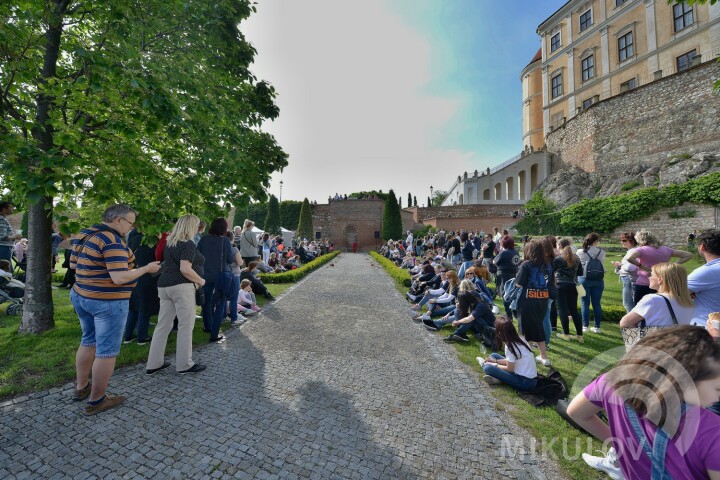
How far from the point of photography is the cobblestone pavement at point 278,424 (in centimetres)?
253

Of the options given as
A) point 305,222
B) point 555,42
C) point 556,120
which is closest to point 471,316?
point 305,222

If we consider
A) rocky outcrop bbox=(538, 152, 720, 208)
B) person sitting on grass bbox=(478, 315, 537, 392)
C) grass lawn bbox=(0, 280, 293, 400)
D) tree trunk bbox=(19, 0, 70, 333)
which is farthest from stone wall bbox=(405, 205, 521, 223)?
tree trunk bbox=(19, 0, 70, 333)

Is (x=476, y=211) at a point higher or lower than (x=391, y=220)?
higher

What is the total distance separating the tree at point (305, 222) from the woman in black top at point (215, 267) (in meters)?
35.6

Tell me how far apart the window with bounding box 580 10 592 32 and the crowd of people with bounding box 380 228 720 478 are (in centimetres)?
3709

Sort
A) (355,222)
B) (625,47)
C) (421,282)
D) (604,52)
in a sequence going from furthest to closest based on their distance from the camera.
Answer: (355,222) < (604,52) < (625,47) < (421,282)

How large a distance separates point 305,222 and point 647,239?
38.3 meters

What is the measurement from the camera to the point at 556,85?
119ft

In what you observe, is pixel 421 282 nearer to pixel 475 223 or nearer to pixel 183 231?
pixel 183 231

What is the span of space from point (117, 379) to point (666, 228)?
2583 centimetres

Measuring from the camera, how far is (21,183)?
357 cm

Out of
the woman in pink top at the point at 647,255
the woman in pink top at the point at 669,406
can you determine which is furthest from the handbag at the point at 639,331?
the woman in pink top at the point at 647,255

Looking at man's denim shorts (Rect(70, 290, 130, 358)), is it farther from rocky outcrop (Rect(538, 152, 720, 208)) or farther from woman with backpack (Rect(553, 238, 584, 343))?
rocky outcrop (Rect(538, 152, 720, 208))

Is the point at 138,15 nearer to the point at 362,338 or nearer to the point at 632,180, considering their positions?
the point at 362,338
